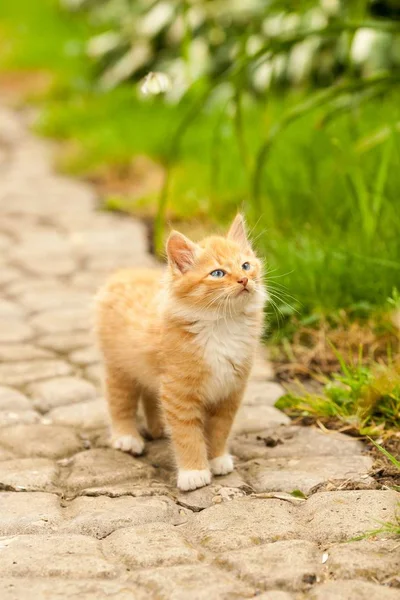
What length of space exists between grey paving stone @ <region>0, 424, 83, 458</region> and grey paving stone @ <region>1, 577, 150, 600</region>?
0.98 metres

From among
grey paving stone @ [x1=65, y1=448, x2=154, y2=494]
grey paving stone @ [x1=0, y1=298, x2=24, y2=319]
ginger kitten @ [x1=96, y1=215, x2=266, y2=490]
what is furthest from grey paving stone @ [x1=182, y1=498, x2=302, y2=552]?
grey paving stone @ [x1=0, y1=298, x2=24, y2=319]

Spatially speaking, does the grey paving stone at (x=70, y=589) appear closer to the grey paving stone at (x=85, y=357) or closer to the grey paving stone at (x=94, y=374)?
the grey paving stone at (x=94, y=374)

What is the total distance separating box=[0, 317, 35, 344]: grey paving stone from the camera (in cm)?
443

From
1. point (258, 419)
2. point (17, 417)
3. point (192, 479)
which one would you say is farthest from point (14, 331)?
point (192, 479)

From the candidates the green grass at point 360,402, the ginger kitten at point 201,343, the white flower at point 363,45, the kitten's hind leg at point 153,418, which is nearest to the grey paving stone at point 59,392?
the kitten's hind leg at point 153,418

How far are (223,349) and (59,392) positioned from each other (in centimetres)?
105

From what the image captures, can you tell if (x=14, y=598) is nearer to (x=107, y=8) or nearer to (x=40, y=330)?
(x=40, y=330)

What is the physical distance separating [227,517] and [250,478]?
36 centimetres

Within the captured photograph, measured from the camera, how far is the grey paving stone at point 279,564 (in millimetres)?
2324

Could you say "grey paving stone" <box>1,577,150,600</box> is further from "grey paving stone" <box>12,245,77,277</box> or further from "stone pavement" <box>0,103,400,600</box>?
"grey paving stone" <box>12,245,77,277</box>

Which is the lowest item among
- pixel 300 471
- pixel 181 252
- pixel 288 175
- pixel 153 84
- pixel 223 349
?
pixel 300 471

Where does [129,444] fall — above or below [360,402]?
below

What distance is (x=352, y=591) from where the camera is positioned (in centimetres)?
225

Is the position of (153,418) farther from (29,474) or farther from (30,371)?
(30,371)
